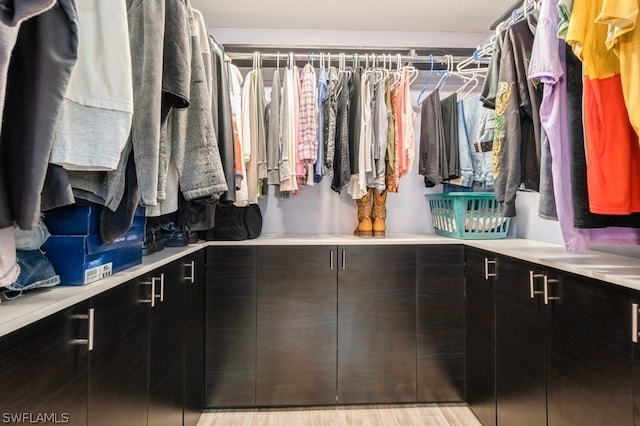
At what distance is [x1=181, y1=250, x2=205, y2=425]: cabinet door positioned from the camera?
162 centimetres

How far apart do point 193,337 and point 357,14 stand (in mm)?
2131

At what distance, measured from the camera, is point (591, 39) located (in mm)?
920

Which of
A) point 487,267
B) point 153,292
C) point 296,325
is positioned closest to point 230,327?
point 296,325

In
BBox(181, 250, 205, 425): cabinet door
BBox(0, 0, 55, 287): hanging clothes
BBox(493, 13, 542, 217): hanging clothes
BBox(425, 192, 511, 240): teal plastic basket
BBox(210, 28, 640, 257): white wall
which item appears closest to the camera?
BBox(0, 0, 55, 287): hanging clothes

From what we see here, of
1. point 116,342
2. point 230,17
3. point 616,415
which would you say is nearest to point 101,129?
point 116,342

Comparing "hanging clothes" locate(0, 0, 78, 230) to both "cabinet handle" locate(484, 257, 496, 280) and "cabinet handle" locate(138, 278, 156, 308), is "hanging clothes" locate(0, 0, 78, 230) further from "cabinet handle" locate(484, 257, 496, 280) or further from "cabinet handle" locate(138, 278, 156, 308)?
"cabinet handle" locate(484, 257, 496, 280)

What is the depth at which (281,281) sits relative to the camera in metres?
1.96

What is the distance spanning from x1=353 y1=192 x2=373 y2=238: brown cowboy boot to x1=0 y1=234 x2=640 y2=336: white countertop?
0.61ft

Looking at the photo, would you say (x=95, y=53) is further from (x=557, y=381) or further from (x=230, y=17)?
(x=230, y=17)

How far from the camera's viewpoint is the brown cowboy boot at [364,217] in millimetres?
2219

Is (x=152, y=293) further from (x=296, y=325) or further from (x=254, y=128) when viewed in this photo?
(x=254, y=128)

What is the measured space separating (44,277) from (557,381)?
158 centimetres

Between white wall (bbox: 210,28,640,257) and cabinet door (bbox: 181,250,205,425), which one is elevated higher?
white wall (bbox: 210,28,640,257)

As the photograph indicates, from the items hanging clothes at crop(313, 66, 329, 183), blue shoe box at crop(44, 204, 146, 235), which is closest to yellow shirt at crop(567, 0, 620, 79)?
hanging clothes at crop(313, 66, 329, 183)
